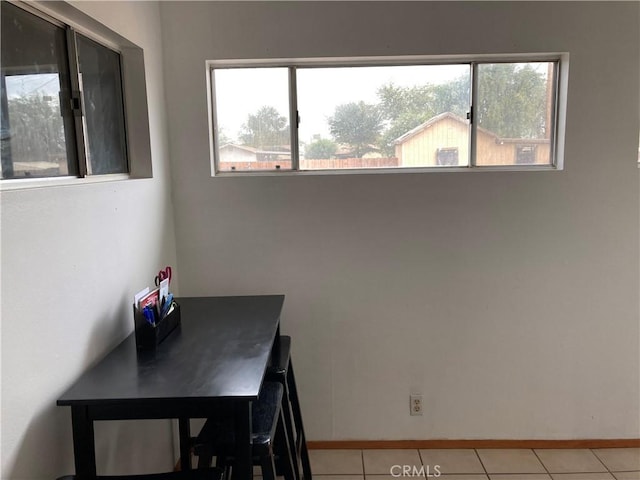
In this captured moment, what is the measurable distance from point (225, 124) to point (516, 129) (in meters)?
1.48

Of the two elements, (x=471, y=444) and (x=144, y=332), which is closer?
(x=144, y=332)

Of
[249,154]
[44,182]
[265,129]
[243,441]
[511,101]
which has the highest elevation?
[511,101]

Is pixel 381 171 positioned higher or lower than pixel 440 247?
higher

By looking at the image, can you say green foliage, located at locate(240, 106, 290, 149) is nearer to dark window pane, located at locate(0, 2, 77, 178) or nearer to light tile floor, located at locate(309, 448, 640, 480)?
dark window pane, located at locate(0, 2, 77, 178)

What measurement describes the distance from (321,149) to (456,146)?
0.69 meters

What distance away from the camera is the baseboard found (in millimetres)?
2486

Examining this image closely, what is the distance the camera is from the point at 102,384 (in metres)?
1.34

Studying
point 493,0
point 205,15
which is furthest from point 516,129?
point 205,15

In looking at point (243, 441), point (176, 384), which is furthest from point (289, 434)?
point (176, 384)

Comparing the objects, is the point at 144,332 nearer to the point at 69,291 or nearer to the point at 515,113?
the point at 69,291

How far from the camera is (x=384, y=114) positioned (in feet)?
7.79
